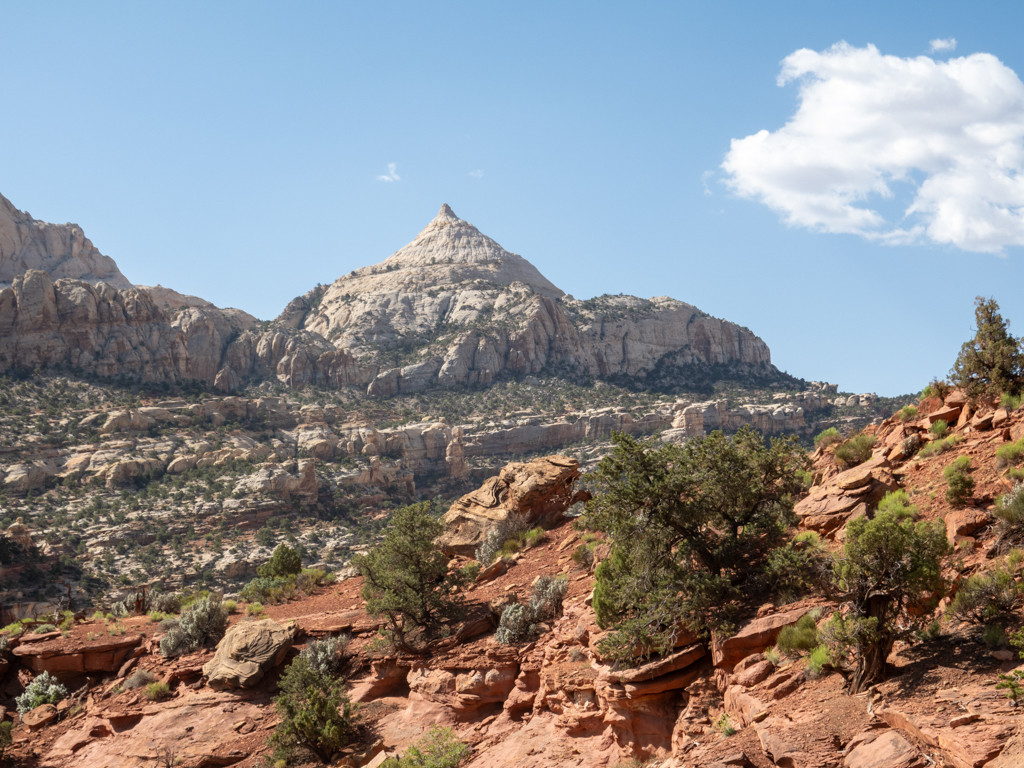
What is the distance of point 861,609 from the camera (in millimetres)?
11367

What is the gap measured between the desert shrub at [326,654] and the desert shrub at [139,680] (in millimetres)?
5347

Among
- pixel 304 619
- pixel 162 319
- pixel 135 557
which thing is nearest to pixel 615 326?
pixel 162 319

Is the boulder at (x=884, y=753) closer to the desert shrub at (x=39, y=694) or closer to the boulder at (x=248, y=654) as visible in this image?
the boulder at (x=248, y=654)

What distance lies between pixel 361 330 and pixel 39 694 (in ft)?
387

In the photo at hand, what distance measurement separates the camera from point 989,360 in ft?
60.6

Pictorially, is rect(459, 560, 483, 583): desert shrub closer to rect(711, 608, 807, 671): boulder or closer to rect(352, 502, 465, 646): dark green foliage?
rect(352, 502, 465, 646): dark green foliage

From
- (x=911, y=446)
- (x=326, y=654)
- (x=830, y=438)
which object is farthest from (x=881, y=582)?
(x=326, y=654)

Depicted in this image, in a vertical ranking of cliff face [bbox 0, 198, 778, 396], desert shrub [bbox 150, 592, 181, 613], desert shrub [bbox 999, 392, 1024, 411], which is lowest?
desert shrub [bbox 150, 592, 181, 613]

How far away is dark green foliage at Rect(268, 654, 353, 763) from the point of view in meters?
18.2

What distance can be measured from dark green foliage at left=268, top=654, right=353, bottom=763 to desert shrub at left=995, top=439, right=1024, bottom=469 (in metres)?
17.6

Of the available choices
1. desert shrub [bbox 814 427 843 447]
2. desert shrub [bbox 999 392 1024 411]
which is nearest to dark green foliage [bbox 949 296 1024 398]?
desert shrub [bbox 999 392 1024 411]

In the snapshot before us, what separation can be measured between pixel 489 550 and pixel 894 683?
17.7m

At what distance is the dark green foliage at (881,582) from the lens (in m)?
11.0

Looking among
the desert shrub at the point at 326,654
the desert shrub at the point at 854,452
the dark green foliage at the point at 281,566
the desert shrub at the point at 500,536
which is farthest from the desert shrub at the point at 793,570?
the dark green foliage at the point at 281,566
